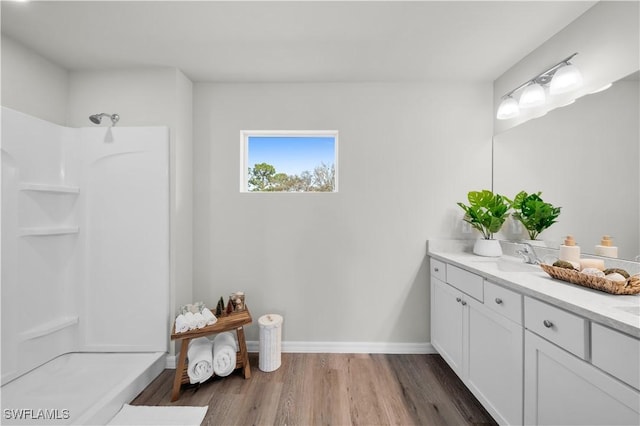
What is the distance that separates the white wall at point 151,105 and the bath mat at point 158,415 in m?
0.64

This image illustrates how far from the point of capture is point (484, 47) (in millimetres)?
1870

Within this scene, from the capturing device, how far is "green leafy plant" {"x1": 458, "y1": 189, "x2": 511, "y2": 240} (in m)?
2.09

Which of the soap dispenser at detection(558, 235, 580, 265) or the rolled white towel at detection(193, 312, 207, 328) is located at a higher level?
the soap dispenser at detection(558, 235, 580, 265)

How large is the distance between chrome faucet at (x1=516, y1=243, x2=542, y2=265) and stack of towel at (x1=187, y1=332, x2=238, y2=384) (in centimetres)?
219

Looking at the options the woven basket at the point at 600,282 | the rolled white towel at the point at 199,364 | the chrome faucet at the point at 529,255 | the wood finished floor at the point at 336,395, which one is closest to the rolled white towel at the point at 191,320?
the rolled white towel at the point at 199,364

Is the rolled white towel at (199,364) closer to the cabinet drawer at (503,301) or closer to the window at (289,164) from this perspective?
the window at (289,164)

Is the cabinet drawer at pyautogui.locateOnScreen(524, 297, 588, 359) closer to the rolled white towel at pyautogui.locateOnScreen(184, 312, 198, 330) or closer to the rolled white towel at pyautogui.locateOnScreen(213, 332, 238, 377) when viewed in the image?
the rolled white towel at pyautogui.locateOnScreen(213, 332, 238, 377)

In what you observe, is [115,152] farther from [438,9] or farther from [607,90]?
[607,90]

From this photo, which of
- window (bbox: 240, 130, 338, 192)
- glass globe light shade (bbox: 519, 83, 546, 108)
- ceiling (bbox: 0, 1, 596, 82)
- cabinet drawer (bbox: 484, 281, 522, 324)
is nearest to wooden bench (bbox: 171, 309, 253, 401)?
window (bbox: 240, 130, 338, 192)

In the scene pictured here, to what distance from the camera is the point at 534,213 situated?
74.5 inches

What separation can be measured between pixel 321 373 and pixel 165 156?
209 cm

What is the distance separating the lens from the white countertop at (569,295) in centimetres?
89

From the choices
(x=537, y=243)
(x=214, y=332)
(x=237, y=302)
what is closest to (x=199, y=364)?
(x=214, y=332)

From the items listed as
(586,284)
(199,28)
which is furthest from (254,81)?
(586,284)
